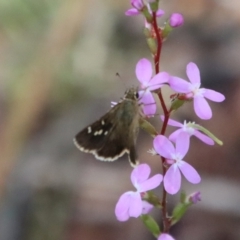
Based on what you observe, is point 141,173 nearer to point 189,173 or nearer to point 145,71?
point 189,173

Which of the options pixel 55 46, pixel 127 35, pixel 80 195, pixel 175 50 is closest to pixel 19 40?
pixel 55 46

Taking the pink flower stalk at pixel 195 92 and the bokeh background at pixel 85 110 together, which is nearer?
the pink flower stalk at pixel 195 92

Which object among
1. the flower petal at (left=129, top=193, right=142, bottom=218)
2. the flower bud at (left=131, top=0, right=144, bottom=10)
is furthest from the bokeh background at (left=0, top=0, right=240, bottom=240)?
the flower bud at (left=131, top=0, right=144, bottom=10)

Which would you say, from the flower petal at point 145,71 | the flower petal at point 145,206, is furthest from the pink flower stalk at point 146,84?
the flower petal at point 145,206

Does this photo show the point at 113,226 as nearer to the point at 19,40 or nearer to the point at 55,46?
the point at 55,46

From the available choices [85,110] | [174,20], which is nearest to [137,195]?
[174,20]

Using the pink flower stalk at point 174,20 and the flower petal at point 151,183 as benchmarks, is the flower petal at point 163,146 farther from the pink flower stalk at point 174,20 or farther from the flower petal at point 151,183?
the pink flower stalk at point 174,20

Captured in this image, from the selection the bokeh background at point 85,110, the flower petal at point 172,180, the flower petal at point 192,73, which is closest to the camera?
the flower petal at point 172,180
